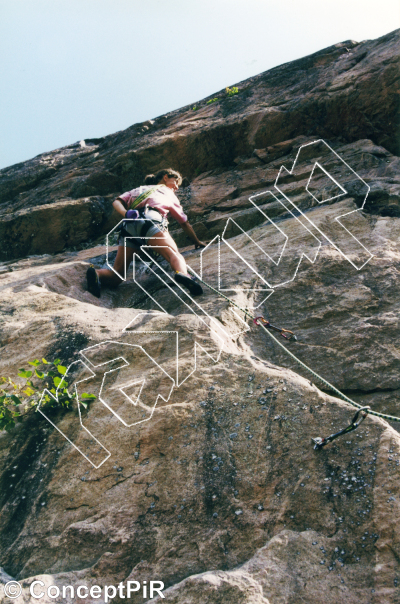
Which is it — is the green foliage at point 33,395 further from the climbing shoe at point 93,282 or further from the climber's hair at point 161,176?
the climber's hair at point 161,176

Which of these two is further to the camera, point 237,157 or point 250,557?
point 237,157

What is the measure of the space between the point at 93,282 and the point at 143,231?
2.77 ft

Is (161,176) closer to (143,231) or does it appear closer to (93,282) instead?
(143,231)

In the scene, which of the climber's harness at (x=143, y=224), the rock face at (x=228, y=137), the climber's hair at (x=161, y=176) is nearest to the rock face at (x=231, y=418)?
the rock face at (x=228, y=137)

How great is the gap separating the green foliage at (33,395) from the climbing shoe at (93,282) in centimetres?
189

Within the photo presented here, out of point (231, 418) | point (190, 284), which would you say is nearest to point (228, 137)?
point (190, 284)

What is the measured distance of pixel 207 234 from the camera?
22.8ft

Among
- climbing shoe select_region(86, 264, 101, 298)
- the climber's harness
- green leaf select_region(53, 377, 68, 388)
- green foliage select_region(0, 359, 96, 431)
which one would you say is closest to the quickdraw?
green foliage select_region(0, 359, 96, 431)

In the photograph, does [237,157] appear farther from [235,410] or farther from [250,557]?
[250,557]

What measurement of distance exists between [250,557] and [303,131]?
23.7 ft

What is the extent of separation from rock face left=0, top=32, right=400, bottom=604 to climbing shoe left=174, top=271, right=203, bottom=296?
9 centimetres

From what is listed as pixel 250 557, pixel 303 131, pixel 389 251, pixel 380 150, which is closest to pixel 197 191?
pixel 303 131

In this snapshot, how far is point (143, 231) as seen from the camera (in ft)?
16.7

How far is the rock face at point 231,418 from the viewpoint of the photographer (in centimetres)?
226
